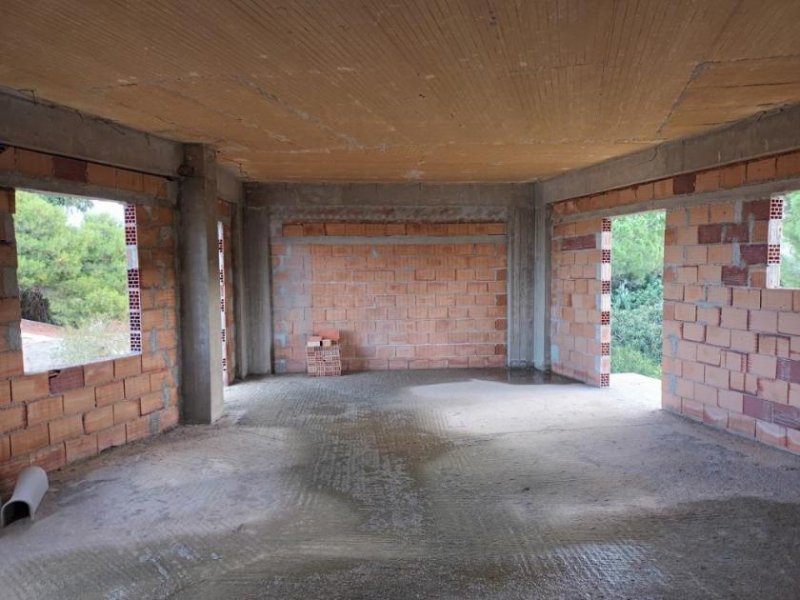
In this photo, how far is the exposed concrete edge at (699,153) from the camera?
12.7ft

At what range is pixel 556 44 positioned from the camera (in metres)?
2.61

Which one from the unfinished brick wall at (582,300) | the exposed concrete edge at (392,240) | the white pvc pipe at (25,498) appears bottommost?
the white pvc pipe at (25,498)

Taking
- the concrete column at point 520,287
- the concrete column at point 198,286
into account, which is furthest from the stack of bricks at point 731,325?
the concrete column at point 198,286

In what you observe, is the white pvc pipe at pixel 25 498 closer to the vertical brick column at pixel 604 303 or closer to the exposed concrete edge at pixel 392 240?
the exposed concrete edge at pixel 392 240

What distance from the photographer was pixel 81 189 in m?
3.93

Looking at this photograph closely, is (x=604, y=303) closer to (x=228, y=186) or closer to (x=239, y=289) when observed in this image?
(x=239, y=289)

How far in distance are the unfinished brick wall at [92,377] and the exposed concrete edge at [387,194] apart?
2448mm

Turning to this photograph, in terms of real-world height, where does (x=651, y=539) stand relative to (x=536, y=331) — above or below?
below

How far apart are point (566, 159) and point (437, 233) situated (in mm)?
2200

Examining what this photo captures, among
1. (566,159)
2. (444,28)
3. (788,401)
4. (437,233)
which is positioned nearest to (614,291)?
(437,233)

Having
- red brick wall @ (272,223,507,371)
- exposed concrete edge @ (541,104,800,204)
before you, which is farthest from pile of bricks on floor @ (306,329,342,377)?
exposed concrete edge @ (541,104,800,204)

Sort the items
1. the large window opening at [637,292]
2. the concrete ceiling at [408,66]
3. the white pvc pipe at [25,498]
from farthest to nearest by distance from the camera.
Answer: the large window opening at [637,292], the white pvc pipe at [25,498], the concrete ceiling at [408,66]

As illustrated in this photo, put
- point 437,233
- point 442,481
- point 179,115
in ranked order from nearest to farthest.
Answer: point 442,481 → point 179,115 → point 437,233

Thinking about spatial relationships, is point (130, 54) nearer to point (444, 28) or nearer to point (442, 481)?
point (444, 28)
